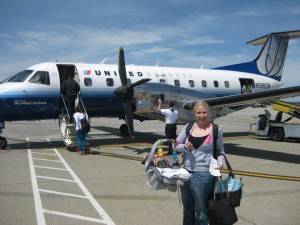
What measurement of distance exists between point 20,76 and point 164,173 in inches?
422

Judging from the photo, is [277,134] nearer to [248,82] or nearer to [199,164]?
[248,82]

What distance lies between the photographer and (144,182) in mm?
7562

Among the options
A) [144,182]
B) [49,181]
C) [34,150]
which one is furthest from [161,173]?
[34,150]

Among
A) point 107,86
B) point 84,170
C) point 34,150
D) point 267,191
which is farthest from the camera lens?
point 107,86

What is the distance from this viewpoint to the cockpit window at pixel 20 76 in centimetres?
1288

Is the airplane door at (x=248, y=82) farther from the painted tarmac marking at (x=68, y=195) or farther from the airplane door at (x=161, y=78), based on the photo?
the painted tarmac marking at (x=68, y=195)

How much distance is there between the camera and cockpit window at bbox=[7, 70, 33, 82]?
12883 mm

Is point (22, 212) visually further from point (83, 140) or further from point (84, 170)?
point (83, 140)

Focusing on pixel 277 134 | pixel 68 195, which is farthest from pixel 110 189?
pixel 277 134

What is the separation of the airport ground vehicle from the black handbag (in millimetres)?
11975

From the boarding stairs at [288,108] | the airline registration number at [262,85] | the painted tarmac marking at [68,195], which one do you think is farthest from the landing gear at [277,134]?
the painted tarmac marking at [68,195]

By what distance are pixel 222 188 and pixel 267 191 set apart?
11.1 feet

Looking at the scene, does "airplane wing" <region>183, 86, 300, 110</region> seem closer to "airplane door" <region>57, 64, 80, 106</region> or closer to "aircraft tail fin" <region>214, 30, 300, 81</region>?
"airplane door" <region>57, 64, 80, 106</region>

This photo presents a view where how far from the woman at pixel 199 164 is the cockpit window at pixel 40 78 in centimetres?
1009
